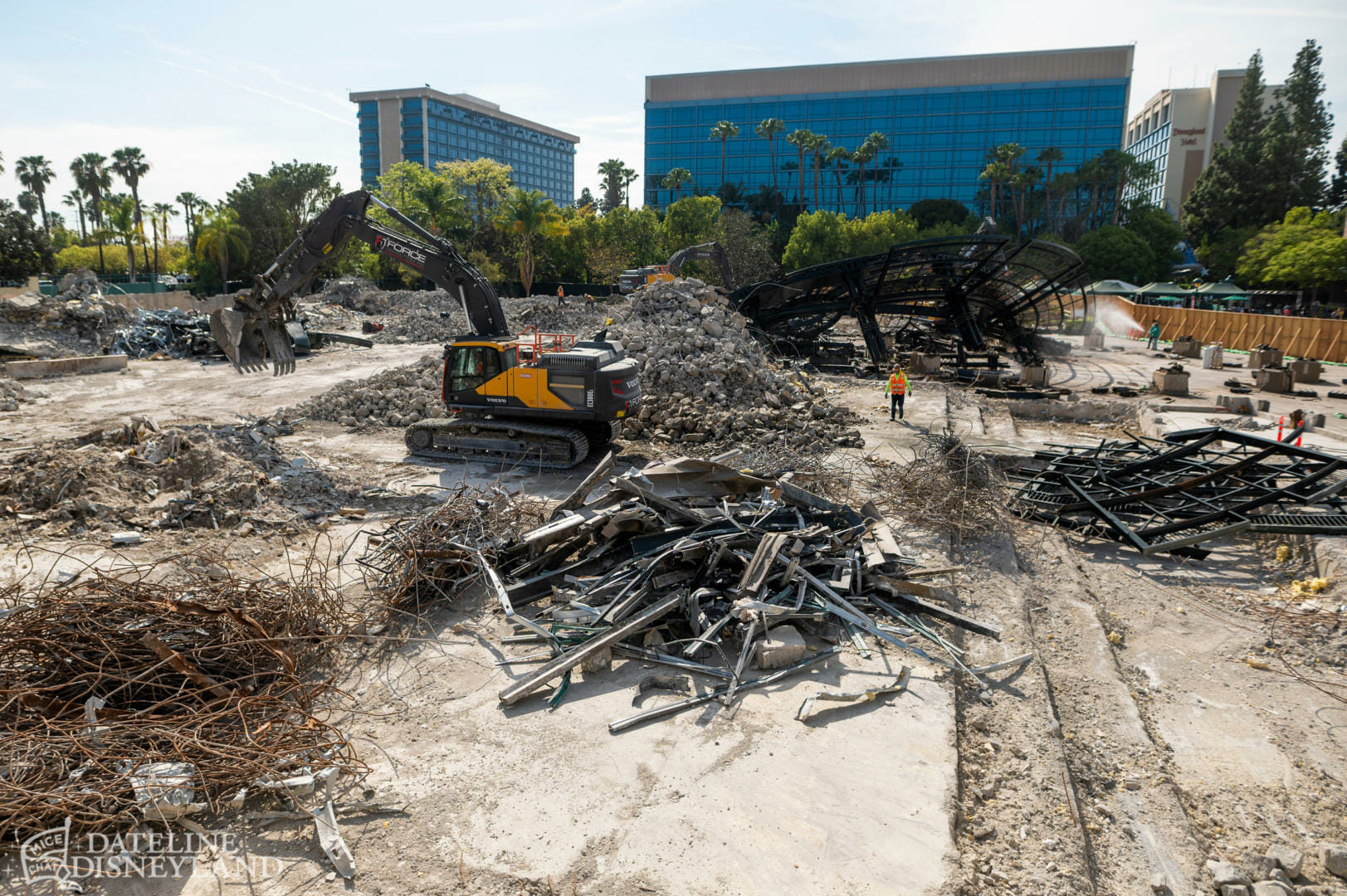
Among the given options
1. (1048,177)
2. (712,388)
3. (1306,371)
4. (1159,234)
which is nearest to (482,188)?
(1048,177)

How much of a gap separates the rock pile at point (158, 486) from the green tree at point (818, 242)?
50314 mm

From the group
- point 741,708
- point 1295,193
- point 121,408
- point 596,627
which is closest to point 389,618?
point 596,627

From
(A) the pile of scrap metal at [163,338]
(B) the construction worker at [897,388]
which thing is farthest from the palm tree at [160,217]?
(B) the construction worker at [897,388]

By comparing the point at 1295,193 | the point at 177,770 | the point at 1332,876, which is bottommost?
the point at 1332,876

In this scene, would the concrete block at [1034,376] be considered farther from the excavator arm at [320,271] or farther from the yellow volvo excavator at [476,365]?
the excavator arm at [320,271]

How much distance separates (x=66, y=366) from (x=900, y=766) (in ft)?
98.7

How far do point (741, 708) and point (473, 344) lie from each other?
32.1 ft

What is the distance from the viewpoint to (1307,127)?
184 feet

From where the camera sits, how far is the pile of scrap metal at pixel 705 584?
22.6ft

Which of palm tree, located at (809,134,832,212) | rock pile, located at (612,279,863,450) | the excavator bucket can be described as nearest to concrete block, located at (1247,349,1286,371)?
rock pile, located at (612,279,863,450)

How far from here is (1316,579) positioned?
897cm

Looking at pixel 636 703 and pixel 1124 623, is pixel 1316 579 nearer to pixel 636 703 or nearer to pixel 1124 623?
pixel 1124 623

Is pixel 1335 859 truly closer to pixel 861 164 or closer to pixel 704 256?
pixel 704 256

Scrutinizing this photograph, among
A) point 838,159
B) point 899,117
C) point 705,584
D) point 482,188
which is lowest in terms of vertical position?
point 705,584
